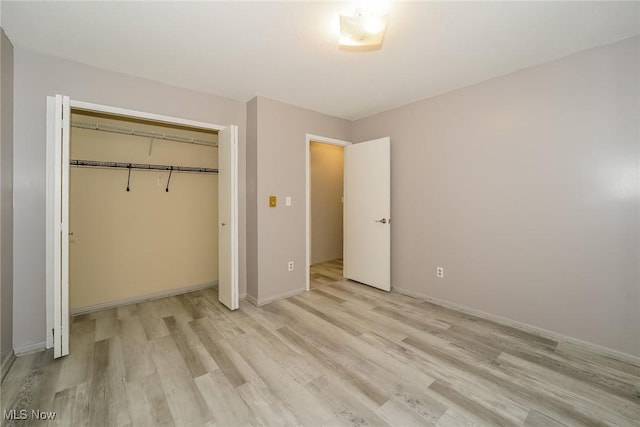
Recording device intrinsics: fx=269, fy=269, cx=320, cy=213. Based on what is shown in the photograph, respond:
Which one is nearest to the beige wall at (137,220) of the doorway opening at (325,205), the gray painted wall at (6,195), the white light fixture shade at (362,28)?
the gray painted wall at (6,195)

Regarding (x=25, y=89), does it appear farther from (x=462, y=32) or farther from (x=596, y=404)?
(x=596, y=404)

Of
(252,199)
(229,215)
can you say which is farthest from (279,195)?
(229,215)

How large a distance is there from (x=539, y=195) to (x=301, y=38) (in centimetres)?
252

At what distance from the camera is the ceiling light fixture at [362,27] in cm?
169

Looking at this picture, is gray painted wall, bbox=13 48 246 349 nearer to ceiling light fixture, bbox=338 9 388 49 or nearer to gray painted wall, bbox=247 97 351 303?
gray painted wall, bbox=247 97 351 303

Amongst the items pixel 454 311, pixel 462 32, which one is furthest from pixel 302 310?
pixel 462 32

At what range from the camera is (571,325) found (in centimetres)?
236

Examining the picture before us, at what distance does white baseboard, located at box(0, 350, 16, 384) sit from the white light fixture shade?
10.9 feet

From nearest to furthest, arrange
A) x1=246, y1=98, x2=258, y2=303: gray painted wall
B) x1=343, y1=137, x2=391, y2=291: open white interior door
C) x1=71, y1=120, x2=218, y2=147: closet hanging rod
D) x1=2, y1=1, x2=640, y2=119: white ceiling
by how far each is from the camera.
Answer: x1=2, y1=1, x2=640, y2=119: white ceiling, x1=71, y1=120, x2=218, y2=147: closet hanging rod, x1=246, y1=98, x2=258, y2=303: gray painted wall, x1=343, y1=137, x2=391, y2=291: open white interior door

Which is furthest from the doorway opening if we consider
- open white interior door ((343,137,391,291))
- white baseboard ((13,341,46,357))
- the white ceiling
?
white baseboard ((13,341,46,357))

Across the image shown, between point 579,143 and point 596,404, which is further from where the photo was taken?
point 579,143

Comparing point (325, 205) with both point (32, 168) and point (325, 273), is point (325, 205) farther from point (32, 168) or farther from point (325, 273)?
point (32, 168)

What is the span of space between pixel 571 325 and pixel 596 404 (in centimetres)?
87

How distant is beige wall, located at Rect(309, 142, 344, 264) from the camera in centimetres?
534
